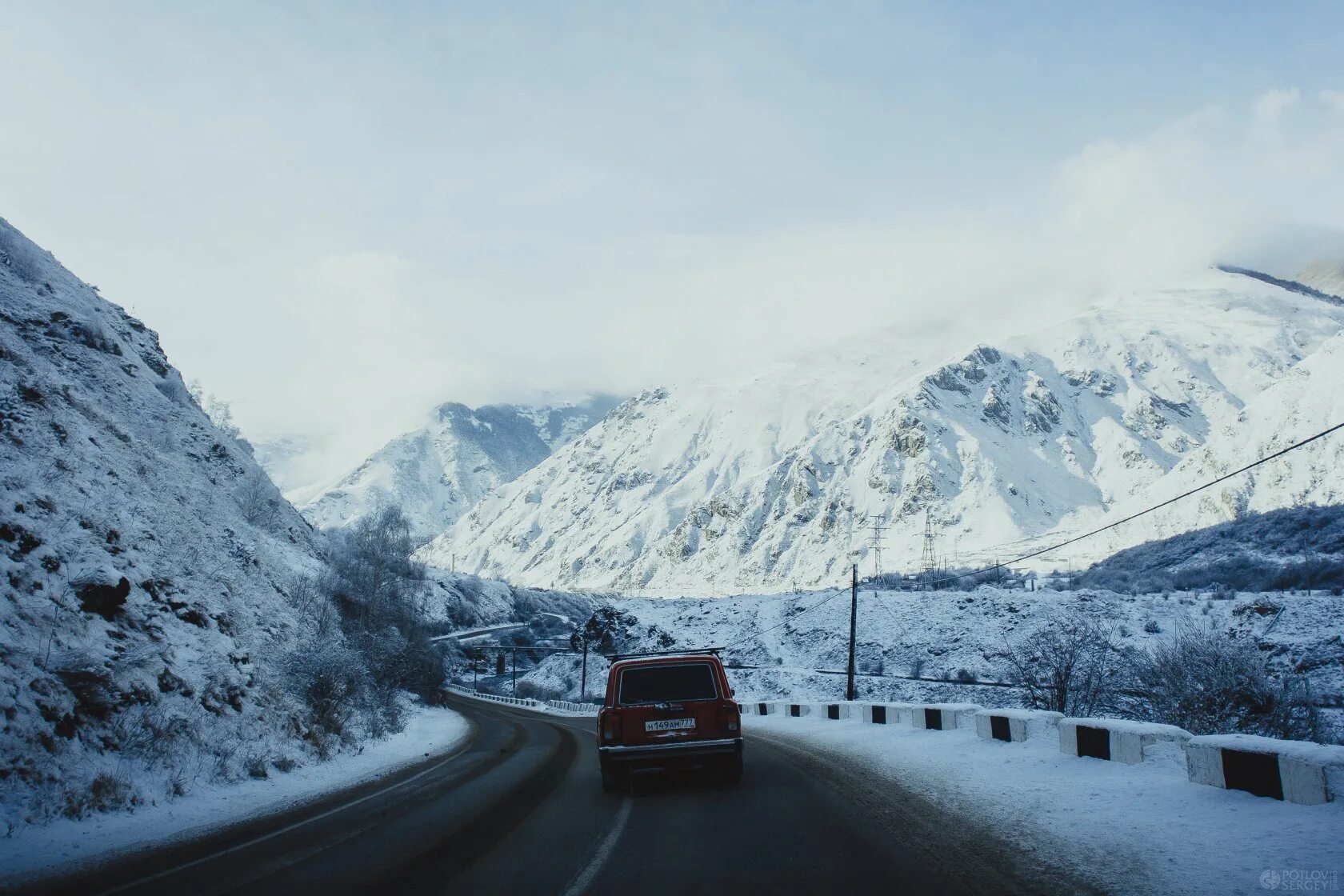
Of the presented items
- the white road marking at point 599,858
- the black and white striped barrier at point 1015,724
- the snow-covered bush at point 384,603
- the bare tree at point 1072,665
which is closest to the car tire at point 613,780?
the white road marking at point 599,858

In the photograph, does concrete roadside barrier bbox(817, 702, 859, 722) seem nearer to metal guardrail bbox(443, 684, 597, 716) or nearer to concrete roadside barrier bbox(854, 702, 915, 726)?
concrete roadside barrier bbox(854, 702, 915, 726)

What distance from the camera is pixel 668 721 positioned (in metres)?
12.0

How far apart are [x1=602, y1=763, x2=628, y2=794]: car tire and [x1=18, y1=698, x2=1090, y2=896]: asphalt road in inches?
6.8

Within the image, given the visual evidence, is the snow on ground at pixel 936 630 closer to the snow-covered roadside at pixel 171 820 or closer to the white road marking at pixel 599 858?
the snow-covered roadside at pixel 171 820

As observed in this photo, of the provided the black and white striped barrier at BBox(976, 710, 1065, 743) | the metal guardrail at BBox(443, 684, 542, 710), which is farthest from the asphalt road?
the metal guardrail at BBox(443, 684, 542, 710)

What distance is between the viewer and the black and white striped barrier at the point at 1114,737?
32.9ft

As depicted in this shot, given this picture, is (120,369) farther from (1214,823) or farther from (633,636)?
(633,636)

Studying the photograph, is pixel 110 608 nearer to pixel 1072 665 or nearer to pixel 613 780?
pixel 613 780

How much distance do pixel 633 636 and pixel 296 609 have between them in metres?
66.4

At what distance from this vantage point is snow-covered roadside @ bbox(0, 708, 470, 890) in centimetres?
817

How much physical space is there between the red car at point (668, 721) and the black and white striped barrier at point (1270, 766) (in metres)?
5.75

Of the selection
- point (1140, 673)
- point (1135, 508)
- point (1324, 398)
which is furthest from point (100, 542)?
point (1135, 508)

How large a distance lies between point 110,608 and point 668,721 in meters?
10.2

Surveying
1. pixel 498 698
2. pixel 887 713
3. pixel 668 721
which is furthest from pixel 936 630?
pixel 668 721
